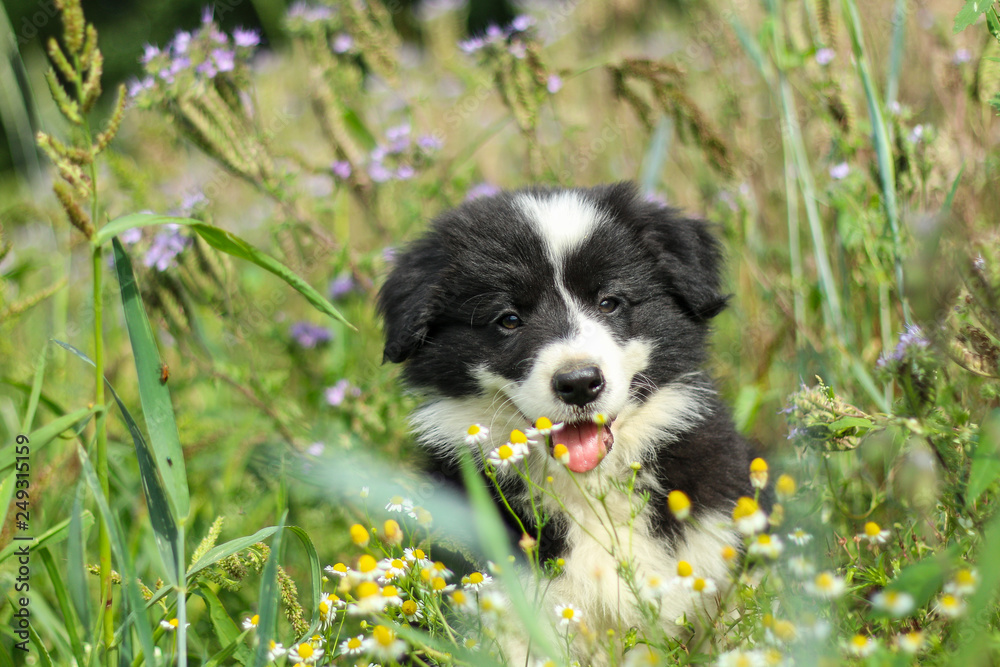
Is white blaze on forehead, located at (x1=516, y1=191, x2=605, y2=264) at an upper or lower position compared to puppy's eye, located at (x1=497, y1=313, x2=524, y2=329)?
upper

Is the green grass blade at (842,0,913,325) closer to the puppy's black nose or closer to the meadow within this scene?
the meadow

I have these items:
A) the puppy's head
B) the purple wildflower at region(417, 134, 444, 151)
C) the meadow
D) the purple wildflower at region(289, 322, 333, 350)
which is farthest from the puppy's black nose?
the purple wildflower at region(289, 322, 333, 350)

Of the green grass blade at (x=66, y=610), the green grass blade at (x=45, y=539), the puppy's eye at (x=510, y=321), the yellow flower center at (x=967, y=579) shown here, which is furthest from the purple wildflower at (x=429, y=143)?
the yellow flower center at (x=967, y=579)

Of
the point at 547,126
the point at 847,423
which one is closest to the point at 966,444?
the point at 847,423

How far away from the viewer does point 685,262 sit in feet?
7.86

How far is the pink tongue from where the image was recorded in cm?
214

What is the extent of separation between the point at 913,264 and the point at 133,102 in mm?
2759

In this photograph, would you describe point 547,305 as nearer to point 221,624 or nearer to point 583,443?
point 583,443

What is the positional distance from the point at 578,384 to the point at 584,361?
2.7 inches

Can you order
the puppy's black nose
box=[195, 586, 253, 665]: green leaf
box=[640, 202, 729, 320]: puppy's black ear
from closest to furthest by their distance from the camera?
box=[195, 586, 253, 665]: green leaf
the puppy's black nose
box=[640, 202, 729, 320]: puppy's black ear

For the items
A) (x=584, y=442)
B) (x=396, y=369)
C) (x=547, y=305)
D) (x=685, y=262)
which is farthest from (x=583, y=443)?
(x=396, y=369)

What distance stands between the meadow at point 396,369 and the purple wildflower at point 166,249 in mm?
11

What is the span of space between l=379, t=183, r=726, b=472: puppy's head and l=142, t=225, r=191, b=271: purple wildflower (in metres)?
0.87

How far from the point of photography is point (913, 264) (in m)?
2.28
